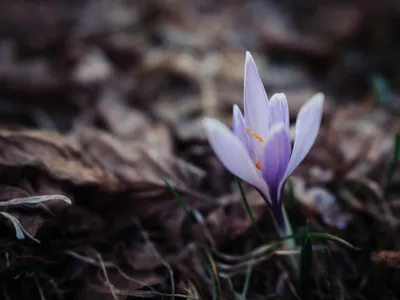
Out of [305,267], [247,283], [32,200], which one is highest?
[32,200]

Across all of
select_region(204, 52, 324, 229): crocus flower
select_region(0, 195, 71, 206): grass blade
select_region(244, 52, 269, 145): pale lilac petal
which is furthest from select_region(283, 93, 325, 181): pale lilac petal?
select_region(0, 195, 71, 206): grass blade

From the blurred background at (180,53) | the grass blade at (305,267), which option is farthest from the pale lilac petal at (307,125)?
the blurred background at (180,53)

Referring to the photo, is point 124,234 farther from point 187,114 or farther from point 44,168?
point 187,114

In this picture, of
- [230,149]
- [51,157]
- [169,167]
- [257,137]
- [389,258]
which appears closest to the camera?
[230,149]

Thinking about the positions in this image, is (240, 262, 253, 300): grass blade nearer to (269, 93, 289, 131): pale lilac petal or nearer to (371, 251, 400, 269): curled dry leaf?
(371, 251, 400, 269): curled dry leaf

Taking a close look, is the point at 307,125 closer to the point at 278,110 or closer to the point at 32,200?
the point at 278,110

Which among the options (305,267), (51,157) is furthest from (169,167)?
(305,267)
